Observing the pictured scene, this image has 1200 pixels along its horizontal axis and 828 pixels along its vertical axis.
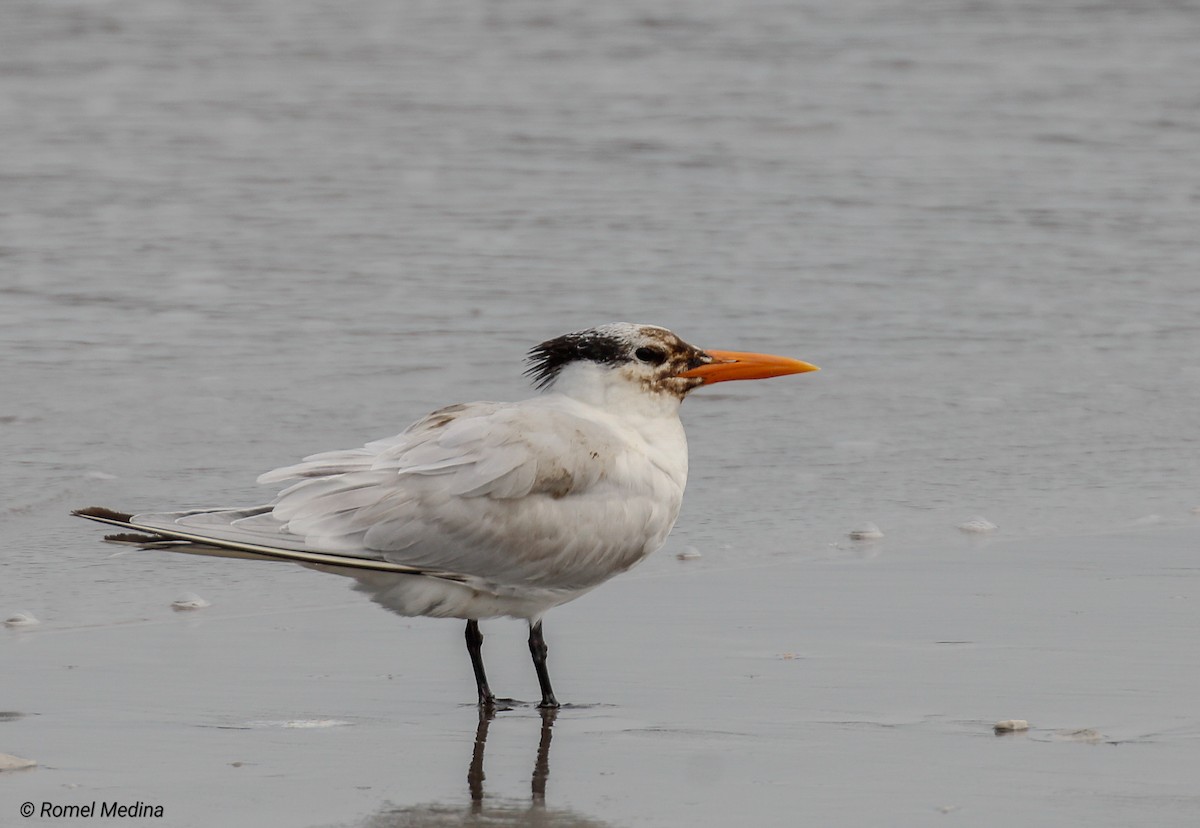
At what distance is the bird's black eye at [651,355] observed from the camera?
5371 millimetres

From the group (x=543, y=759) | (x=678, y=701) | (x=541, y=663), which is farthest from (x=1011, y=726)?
(x=541, y=663)

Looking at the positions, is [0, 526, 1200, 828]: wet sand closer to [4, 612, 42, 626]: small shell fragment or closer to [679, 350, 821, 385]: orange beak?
[4, 612, 42, 626]: small shell fragment

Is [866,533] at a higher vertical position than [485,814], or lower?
lower

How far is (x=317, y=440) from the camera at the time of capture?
7566 mm

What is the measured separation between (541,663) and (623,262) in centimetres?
614

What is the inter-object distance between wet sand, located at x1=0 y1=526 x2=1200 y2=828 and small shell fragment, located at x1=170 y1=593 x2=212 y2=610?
0.03 meters

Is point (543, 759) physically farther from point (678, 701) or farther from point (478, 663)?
point (478, 663)

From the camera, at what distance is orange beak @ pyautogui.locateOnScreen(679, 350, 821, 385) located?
5.49 meters

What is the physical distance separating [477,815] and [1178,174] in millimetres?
10879

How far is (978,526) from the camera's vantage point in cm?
653

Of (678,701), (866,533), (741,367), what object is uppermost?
(741,367)

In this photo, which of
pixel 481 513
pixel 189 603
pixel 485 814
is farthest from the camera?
pixel 189 603

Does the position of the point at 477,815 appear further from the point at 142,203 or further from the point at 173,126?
the point at 173,126

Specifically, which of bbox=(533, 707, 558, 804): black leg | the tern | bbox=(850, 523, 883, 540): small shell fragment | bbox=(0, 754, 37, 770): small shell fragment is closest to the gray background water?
bbox=(850, 523, 883, 540): small shell fragment
